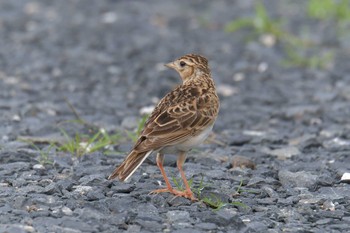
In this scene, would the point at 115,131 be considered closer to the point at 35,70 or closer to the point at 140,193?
the point at 140,193

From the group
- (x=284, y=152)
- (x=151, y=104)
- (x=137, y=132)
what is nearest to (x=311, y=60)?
(x=151, y=104)

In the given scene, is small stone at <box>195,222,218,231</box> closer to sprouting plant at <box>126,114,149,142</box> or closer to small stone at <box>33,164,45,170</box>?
small stone at <box>33,164,45,170</box>

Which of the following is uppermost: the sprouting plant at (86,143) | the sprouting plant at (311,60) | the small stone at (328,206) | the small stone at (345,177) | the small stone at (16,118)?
the sprouting plant at (311,60)

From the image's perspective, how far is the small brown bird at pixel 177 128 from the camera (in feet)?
24.2

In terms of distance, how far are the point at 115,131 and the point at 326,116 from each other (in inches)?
122

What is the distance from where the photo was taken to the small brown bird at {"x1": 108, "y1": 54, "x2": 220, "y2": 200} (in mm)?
7383

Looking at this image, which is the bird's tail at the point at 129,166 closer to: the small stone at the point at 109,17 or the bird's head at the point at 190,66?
the bird's head at the point at 190,66

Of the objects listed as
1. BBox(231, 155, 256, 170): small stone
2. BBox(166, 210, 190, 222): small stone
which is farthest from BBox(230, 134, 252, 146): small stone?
BBox(166, 210, 190, 222): small stone

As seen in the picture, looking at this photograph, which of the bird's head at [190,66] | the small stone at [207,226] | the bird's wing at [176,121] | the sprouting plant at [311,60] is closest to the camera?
the small stone at [207,226]

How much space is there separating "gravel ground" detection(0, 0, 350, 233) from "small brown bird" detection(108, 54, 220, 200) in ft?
0.92

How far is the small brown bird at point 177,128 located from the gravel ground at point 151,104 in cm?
28

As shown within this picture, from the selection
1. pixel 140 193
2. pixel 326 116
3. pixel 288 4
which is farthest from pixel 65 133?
pixel 288 4

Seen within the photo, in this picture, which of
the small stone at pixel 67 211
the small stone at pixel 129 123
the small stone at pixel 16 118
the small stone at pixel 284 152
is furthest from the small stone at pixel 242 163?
the small stone at pixel 16 118

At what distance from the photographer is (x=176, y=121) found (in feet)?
25.3
